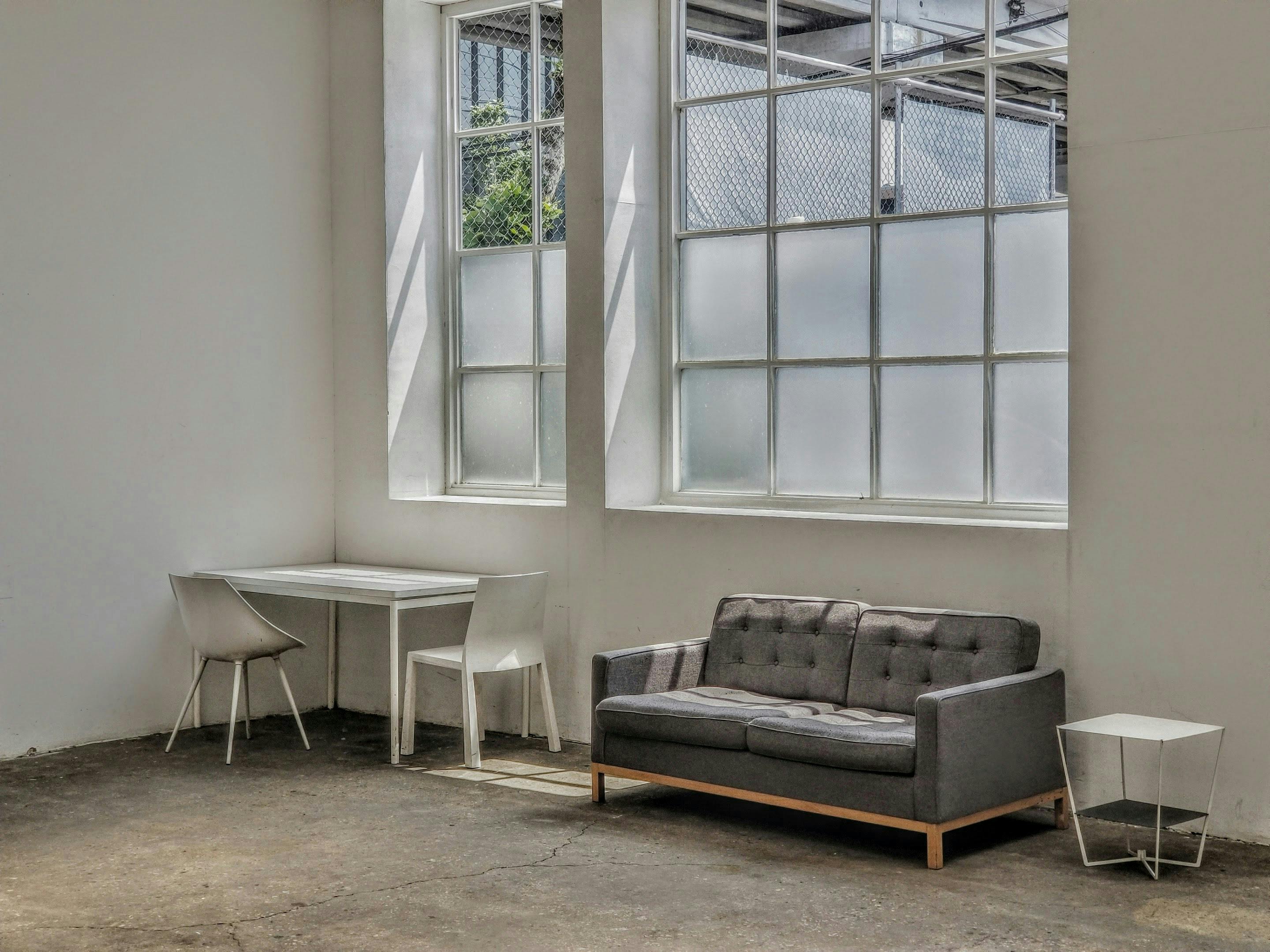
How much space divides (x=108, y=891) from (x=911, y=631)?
288cm

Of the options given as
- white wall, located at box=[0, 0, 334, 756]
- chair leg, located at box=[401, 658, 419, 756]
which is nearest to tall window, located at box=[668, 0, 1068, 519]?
chair leg, located at box=[401, 658, 419, 756]

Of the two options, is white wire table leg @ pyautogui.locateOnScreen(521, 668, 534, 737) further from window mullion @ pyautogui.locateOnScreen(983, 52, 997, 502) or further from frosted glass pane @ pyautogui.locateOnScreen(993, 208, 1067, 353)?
frosted glass pane @ pyautogui.locateOnScreen(993, 208, 1067, 353)

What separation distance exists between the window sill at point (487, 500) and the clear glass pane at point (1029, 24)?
283 centimetres

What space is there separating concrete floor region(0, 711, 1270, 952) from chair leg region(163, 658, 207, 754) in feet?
1.62

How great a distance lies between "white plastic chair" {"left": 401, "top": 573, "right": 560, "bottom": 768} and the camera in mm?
6059

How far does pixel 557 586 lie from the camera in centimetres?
668

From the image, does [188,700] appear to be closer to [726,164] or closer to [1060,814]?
[726,164]

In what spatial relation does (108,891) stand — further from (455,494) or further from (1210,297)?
(1210,297)

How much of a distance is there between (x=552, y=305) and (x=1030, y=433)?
8.39ft

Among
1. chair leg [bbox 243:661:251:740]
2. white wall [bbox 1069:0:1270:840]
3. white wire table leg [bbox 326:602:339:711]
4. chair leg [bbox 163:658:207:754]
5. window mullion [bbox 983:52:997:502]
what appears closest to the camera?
white wall [bbox 1069:0:1270:840]

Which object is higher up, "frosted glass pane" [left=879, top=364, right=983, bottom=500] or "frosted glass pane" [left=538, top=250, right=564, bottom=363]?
"frosted glass pane" [left=538, top=250, right=564, bottom=363]

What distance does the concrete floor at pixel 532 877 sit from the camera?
12.9 ft

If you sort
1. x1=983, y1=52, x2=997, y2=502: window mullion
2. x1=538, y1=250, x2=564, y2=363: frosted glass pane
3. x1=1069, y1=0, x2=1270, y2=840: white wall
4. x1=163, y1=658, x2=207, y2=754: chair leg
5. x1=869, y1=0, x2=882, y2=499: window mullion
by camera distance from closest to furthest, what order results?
x1=1069, y1=0, x2=1270, y2=840: white wall, x1=983, y1=52, x2=997, y2=502: window mullion, x1=869, y1=0, x2=882, y2=499: window mullion, x1=163, y1=658, x2=207, y2=754: chair leg, x1=538, y1=250, x2=564, y2=363: frosted glass pane

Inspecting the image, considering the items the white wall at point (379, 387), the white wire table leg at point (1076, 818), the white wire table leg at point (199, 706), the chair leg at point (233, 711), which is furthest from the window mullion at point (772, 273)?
the white wire table leg at point (199, 706)
